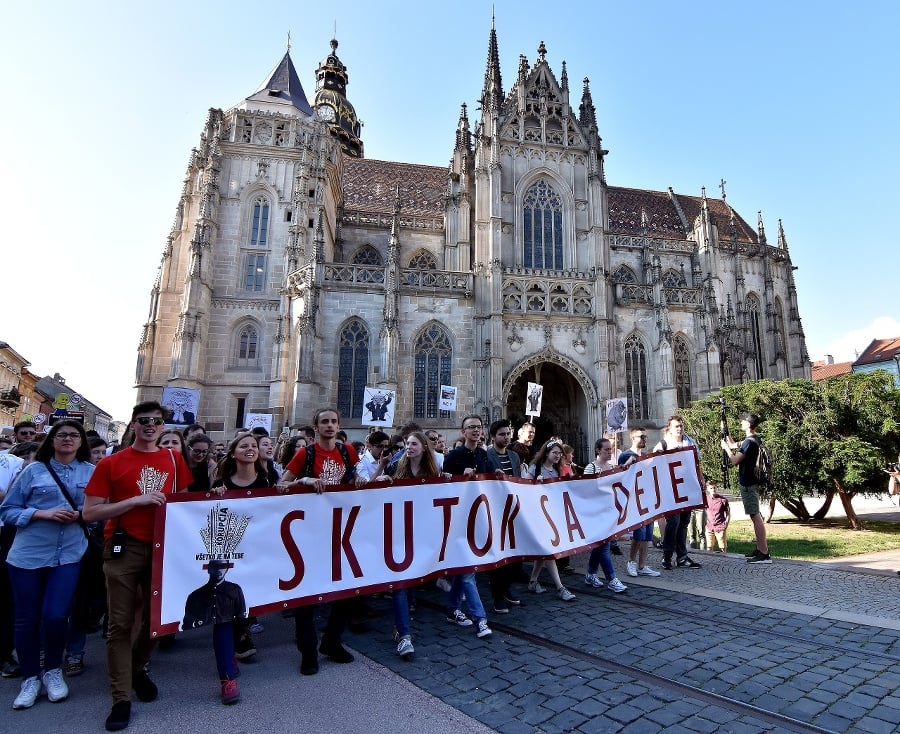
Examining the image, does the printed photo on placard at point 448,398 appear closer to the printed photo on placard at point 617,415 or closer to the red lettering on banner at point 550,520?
the printed photo on placard at point 617,415

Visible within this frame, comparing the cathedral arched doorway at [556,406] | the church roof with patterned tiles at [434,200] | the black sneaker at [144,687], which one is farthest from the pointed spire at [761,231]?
the black sneaker at [144,687]

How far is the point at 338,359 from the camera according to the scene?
21547mm

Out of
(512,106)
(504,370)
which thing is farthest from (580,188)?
(504,370)

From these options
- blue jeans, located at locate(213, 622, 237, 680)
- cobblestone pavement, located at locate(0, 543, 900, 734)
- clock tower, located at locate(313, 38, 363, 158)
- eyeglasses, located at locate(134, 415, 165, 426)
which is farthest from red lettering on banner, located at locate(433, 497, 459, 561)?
clock tower, located at locate(313, 38, 363, 158)

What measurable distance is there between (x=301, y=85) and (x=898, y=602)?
38.5 metres

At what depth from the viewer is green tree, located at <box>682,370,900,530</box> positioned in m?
12.1

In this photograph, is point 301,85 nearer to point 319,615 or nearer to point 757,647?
point 319,615

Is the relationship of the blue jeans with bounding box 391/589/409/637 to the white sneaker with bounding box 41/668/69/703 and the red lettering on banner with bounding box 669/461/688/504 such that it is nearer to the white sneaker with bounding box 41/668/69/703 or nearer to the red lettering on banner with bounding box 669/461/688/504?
the white sneaker with bounding box 41/668/69/703

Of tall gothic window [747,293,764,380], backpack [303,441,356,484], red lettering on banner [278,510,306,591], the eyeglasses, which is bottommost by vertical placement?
red lettering on banner [278,510,306,591]

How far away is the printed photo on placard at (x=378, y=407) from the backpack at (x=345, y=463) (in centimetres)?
1246

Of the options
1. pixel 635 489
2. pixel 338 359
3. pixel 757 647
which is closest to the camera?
pixel 757 647

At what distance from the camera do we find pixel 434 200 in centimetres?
3331

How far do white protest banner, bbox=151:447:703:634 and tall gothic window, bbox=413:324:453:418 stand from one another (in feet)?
50.0

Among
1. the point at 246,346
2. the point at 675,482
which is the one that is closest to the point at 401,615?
the point at 675,482
